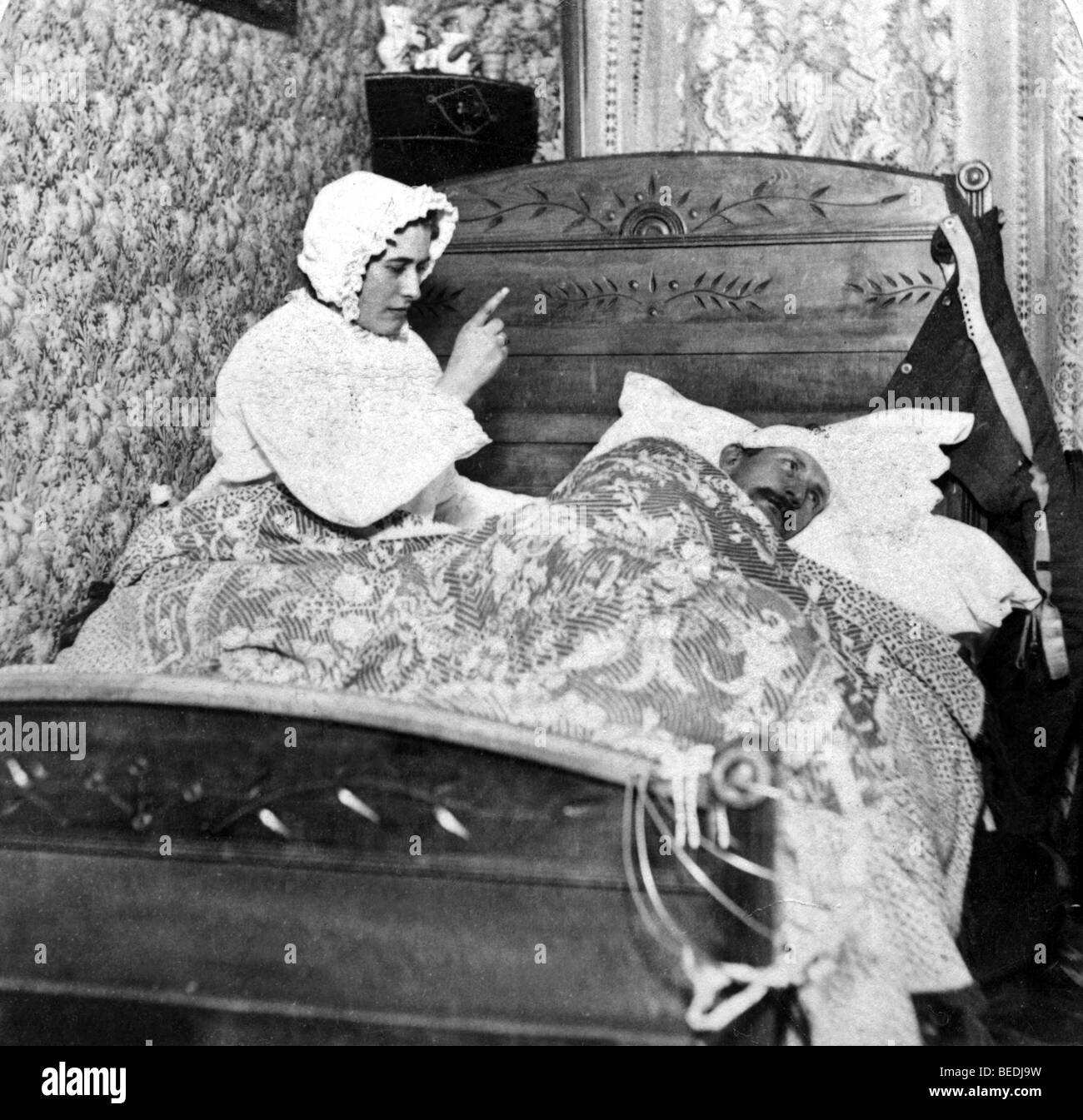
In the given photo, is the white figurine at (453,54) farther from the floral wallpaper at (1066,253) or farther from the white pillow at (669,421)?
the floral wallpaper at (1066,253)

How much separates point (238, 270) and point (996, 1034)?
1822mm

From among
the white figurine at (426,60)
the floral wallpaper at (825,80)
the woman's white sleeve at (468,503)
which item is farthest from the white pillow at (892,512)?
the white figurine at (426,60)

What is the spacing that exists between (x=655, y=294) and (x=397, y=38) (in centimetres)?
82

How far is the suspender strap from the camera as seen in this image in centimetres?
253

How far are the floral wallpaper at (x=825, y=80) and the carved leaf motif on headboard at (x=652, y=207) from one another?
265mm

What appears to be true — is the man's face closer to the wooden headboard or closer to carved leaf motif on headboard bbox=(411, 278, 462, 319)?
the wooden headboard

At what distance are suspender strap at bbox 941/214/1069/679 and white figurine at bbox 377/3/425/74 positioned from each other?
3.90ft

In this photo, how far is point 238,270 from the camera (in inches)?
113

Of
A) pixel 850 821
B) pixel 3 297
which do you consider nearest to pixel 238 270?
pixel 3 297

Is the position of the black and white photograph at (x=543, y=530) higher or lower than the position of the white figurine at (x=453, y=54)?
lower

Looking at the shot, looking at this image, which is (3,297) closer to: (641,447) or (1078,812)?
(641,447)

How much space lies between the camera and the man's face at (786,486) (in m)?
2.66

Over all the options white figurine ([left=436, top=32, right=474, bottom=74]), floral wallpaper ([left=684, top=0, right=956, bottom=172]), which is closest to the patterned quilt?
floral wallpaper ([left=684, top=0, right=956, bottom=172])

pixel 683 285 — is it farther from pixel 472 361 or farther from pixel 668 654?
pixel 668 654
